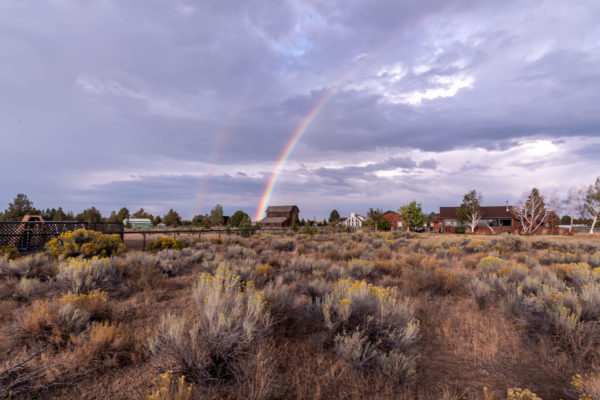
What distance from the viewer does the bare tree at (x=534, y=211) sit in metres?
50.1

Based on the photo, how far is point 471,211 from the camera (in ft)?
191

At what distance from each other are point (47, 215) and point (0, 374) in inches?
4037

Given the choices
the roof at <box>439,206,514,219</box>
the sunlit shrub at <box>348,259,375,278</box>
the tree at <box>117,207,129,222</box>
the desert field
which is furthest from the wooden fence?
the tree at <box>117,207,129,222</box>

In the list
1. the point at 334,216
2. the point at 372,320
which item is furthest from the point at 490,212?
the point at 372,320

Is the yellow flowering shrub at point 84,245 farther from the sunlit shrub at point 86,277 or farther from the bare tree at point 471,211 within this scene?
the bare tree at point 471,211

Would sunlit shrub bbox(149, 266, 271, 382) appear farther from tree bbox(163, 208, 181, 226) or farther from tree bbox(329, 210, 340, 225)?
tree bbox(329, 210, 340, 225)

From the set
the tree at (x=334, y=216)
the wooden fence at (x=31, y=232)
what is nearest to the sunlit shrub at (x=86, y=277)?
the wooden fence at (x=31, y=232)

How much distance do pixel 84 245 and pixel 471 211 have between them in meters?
64.4

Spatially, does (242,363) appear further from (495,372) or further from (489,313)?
(489,313)

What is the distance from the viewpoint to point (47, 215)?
7956cm

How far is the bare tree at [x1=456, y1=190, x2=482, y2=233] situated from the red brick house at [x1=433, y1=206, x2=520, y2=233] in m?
1.22

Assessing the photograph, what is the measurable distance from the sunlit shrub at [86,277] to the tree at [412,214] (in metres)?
64.7

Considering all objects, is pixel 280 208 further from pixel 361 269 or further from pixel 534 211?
pixel 361 269

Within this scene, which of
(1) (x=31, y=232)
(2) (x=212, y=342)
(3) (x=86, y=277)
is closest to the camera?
(2) (x=212, y=342)
